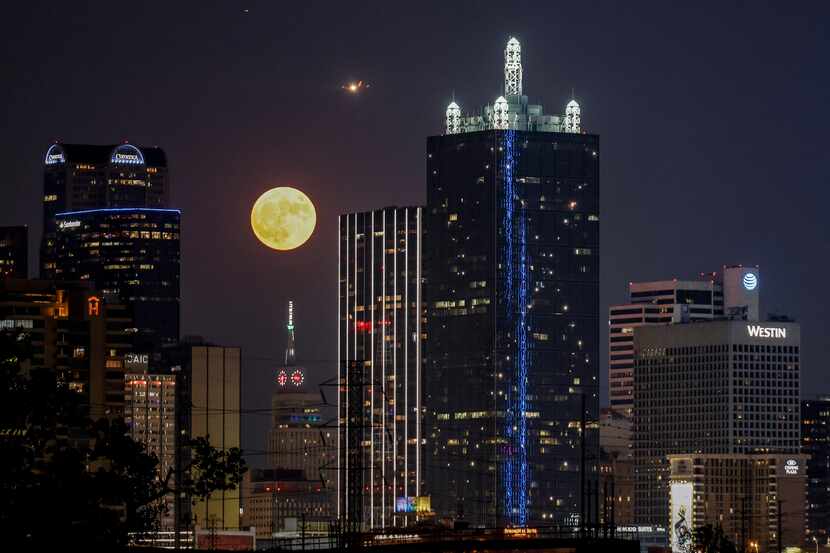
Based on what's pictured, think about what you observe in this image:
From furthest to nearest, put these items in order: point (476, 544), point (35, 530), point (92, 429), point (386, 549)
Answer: point (476, 544), point (386, 549), point (92, 429), point (35, 530)

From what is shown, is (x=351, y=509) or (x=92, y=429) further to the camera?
(x=351, y=509)

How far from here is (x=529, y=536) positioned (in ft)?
539

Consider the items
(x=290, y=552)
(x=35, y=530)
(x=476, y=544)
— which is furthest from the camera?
(x=476, y=544)

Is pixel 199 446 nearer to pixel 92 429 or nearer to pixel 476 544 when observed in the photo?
pixel 92 429

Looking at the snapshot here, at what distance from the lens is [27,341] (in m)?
99.1

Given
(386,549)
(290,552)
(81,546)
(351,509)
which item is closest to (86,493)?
(81,546)

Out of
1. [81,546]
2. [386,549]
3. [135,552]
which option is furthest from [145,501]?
[386,549]

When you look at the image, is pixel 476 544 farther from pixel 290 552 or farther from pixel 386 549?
pixel 290 552

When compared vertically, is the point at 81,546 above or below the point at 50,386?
below

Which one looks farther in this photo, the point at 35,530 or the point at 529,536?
the point at 529,536

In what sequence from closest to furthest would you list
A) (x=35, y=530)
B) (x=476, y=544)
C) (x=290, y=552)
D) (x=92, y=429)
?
1. (x=35, y=530)
2. (x=92, y=429)
3. (x=290, y=552)
4. (x=476, y=544)

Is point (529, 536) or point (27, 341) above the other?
point (27, 341)

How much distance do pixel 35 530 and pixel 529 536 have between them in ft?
242

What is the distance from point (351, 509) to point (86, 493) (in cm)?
6656
